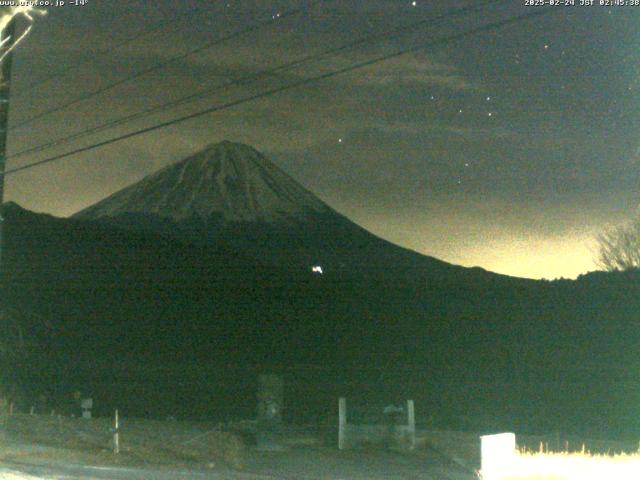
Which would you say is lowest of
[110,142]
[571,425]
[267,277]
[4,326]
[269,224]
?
[571,425]

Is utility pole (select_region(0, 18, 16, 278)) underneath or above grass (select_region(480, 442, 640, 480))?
above

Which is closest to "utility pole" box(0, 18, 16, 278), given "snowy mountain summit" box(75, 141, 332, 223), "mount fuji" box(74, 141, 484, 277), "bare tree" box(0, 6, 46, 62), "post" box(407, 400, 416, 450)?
"bare tree" box(0, 6, 46, 62)

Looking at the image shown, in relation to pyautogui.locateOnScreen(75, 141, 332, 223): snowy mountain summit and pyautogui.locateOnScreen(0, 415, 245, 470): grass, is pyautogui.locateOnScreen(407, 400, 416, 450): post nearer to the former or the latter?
pyautogui.locateOnScreen(0, 415, 245, 470): grass

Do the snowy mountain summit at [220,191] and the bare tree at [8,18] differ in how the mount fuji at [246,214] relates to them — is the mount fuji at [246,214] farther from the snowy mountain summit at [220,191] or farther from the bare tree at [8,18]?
the bare tree at [8,18]

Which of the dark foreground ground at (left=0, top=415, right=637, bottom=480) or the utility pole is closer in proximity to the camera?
the dark foreground ground at (left=0, top=415, right=637, bottom=480)

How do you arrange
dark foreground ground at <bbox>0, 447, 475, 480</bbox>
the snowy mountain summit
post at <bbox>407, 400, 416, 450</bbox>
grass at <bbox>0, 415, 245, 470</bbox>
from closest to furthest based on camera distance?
1. dark foreground ground at <bbox>0, 447, 475, 480</bbox>
2. grass at <bbox>0, 415, 245, 470</bbox>
3. post at <bbox>407, 400, 416, 450</bbox>
4. the snowy mountain summit

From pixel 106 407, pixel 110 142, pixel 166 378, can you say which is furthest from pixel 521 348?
pixel 110 142

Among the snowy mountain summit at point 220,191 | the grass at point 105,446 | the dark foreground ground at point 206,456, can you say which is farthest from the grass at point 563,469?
the snowy mountain summit at point 220,191

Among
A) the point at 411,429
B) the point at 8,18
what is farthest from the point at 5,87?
the point at 411,429

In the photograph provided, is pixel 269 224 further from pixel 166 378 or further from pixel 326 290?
pixel 166 378
